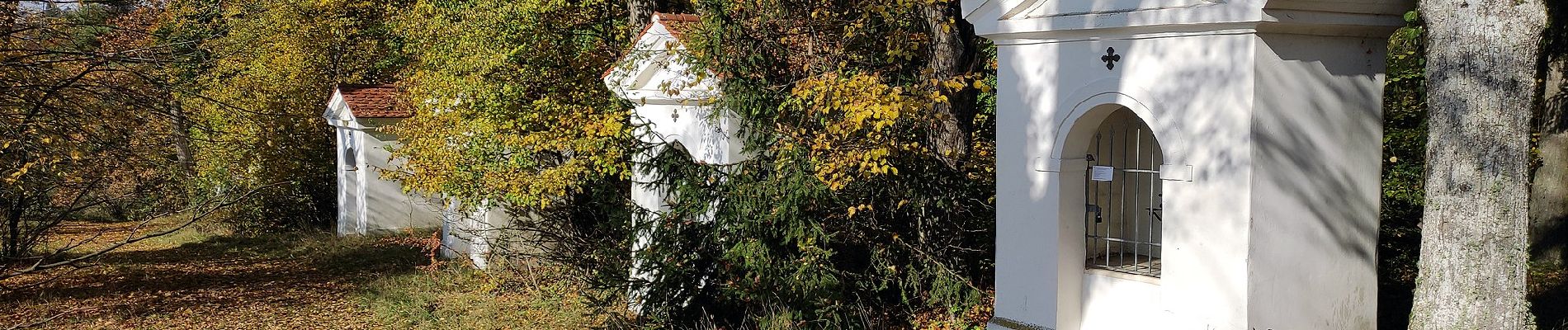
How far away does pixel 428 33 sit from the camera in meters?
14.4

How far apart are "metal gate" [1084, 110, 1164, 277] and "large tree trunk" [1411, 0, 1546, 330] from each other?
2022 millimetres

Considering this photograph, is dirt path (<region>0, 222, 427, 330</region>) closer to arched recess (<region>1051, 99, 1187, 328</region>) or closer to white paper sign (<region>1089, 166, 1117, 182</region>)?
arched recess (<region>1051, 99, 1187, 328</region>)

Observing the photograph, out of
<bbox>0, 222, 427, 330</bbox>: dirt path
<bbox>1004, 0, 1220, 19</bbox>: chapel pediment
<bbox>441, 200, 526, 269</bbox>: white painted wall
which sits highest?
<bbox>1004, 0, 1220, 19</bbox>: chapel pediment

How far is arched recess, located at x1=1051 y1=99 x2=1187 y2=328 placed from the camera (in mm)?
7570

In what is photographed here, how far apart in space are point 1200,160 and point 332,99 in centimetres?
1744

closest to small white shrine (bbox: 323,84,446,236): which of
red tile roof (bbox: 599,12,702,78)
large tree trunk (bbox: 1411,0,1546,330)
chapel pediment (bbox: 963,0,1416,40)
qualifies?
red tile roof (bbox: 599,12,702,78)

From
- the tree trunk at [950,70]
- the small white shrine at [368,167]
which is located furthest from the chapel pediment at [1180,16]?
the small white shrine at [368,167]

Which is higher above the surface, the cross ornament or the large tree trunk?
the cross ornament

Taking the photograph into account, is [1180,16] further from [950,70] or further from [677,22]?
[677,22]

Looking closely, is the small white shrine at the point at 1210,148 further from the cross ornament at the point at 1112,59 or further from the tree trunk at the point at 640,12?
the tree trunk at the point at 640,12

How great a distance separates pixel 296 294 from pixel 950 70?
962 centimetres

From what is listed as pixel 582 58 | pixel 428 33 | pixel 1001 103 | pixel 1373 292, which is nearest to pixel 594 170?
pixel 582 58

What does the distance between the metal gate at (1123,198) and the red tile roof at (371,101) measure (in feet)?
44.3

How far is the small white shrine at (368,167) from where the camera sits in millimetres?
20422
